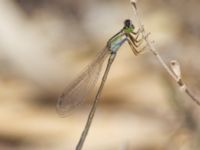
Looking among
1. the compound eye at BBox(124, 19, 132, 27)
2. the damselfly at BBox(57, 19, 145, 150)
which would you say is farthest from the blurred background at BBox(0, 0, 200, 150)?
the compound eye at BBox(124, 19, 132, 27)

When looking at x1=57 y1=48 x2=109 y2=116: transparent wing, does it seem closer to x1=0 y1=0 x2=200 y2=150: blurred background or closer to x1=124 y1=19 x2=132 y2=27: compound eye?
x1=0 y1=0 x2=200 y2=150: blurred background

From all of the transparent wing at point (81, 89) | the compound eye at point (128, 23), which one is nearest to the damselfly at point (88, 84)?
the transparent wing at point (81, 89)

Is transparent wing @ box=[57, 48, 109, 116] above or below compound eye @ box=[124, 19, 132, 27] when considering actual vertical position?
below

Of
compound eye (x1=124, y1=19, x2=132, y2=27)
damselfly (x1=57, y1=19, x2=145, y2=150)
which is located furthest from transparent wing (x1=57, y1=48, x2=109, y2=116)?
compound eye (x1=124, y1=19, x2=132, y2=27)

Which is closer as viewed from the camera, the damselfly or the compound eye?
the compound eye

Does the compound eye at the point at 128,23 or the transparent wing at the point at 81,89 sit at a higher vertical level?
the compound eye at the point at 128,23

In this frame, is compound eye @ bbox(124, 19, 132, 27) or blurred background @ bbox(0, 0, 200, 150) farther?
blurred background @ bbox(0, 0, 200, 150)

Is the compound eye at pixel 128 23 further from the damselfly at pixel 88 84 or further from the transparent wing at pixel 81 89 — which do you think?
the transparent wing at pixel 81 89
